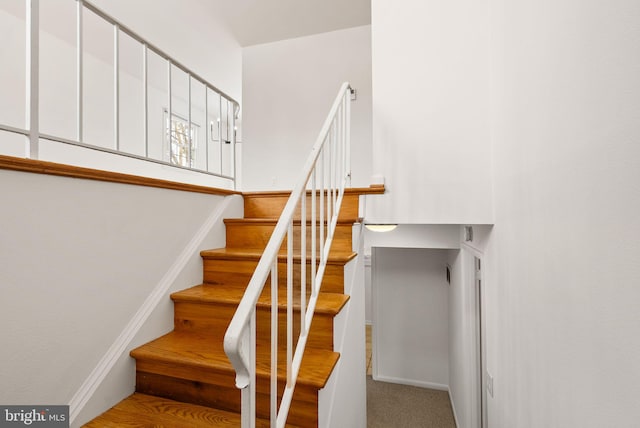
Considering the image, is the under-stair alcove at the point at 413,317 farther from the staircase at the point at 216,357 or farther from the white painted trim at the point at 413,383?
the staircase at the point at 216,357

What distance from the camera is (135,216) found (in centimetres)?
148

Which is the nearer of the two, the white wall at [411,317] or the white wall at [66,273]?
the white wall at [66,273]

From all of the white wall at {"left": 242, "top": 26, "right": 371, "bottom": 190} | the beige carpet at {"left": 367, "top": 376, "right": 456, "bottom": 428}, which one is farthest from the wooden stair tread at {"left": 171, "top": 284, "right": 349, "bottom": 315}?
the white wall at {"left": 242, "top": 26, "right": 371, "bottom": 190}

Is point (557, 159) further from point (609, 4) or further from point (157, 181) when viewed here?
point (157, 181)

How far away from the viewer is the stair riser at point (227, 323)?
1.42 metres

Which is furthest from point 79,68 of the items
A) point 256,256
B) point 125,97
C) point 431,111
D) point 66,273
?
point 125,97

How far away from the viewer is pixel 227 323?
153cm

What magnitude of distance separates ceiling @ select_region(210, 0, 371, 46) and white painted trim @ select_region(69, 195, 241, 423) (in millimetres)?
2468

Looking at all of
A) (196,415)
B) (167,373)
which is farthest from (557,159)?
(167,373)

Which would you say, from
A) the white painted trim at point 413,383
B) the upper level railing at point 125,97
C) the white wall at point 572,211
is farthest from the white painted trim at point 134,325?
the white painted trim at point 413,383

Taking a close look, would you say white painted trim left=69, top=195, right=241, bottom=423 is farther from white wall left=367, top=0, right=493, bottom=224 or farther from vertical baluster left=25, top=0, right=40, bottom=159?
white wall left=367, top=0, right=493, bottom=224

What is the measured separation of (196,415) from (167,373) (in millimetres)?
241

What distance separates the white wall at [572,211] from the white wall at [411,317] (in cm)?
223

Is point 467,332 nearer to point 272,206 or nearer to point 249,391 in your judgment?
point 272,206
